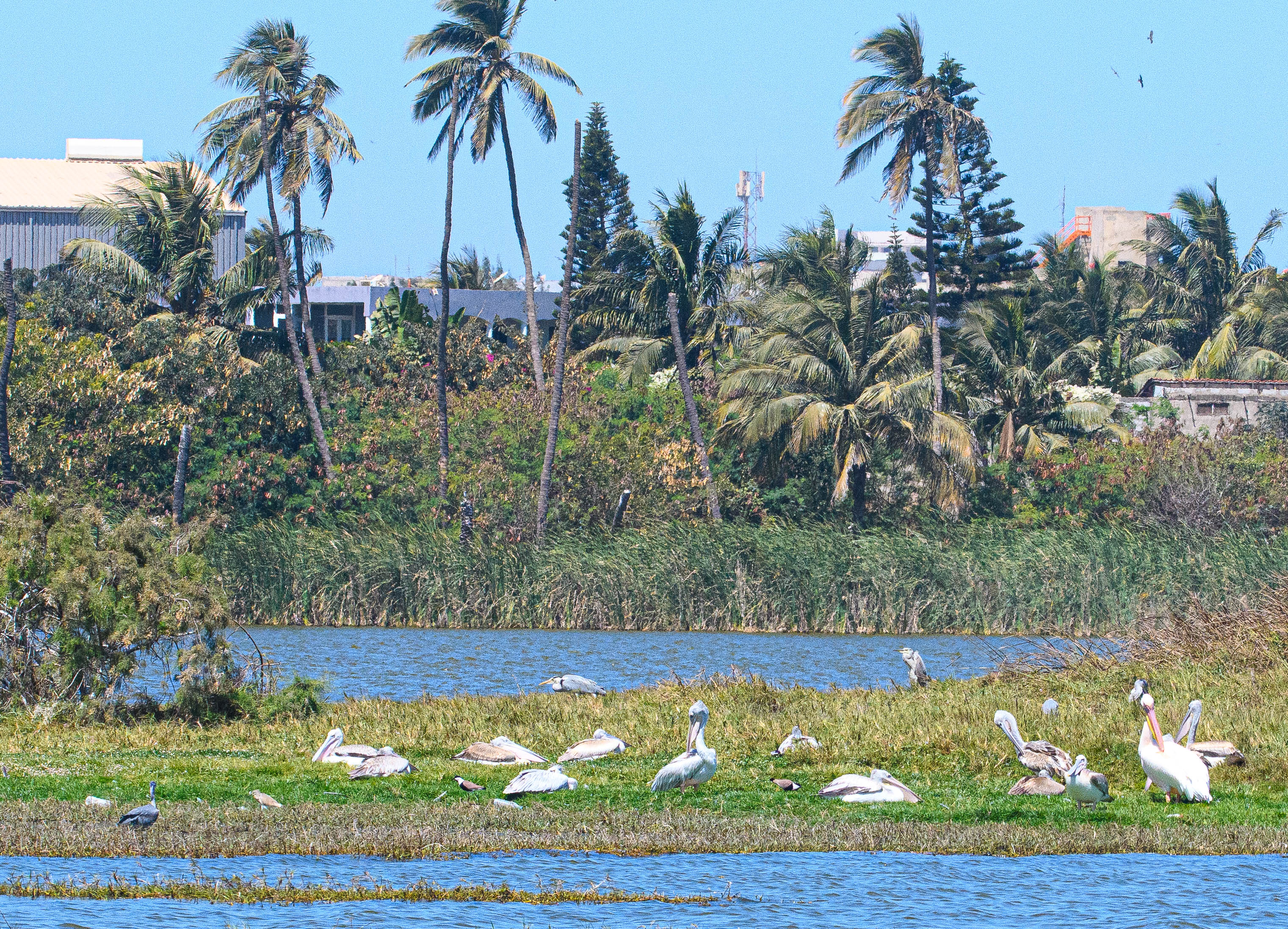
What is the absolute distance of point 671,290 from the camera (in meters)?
55.1

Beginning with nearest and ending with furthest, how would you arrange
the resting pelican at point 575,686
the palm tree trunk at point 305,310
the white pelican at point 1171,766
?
1. the white pelican at point 1171,766
2. the resting pelican at point 575,686
3. the palm tree trunk at point 305,310

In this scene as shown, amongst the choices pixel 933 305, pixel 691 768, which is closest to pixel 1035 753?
pixel 691 768

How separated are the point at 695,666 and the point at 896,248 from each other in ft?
132

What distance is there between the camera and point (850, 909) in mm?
10086

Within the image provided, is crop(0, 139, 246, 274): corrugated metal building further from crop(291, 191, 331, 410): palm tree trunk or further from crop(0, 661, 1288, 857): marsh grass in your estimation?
crop(0, 661, 1288, 857): marsh grass


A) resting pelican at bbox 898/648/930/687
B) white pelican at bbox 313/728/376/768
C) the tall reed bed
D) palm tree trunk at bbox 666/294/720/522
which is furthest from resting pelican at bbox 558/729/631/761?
palm tree trunk at bbox 666/294/720/522

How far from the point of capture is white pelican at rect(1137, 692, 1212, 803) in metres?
12.7

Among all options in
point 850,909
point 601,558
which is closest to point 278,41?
point 601,558

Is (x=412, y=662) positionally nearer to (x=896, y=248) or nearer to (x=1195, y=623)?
(x=1195, y=623)

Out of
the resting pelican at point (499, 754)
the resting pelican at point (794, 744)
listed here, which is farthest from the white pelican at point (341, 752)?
the resting pelican at point (794, 744)

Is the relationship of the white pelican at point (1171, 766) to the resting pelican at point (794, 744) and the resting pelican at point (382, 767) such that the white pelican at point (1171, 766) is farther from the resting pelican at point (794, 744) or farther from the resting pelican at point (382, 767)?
the resting pelican at point (382, 767)

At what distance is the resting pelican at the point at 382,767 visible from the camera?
45.0ft

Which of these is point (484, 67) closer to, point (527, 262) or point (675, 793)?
point (527, 262)

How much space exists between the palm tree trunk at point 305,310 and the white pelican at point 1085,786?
42.4 metres
